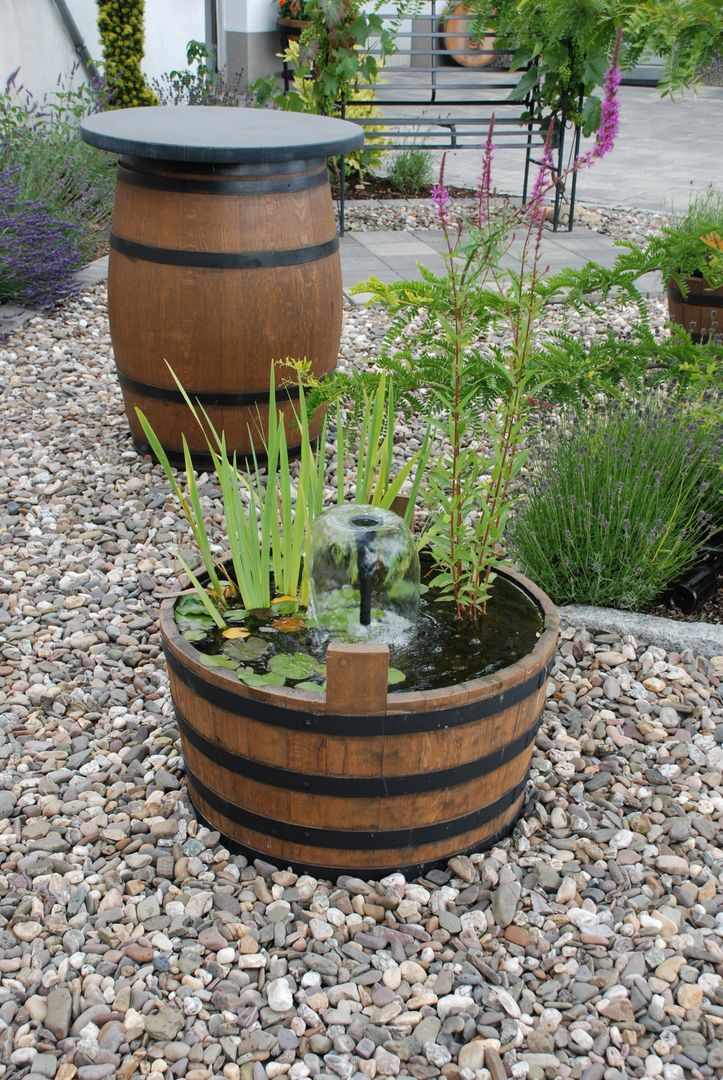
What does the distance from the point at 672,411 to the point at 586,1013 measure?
6.32 feet

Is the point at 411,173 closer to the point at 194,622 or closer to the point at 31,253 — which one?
the point at 31,253

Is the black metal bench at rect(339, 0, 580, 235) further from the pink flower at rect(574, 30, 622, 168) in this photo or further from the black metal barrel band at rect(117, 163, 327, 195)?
the pink flower at rect(574, 30, 622, 168)

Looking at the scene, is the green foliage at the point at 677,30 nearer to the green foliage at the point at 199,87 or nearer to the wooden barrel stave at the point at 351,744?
the wooden barrel stave at the point at 351,744

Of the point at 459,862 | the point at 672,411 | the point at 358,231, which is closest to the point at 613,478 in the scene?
the point at 672,411

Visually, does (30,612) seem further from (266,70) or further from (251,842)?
(266,70)

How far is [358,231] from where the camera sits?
7.61 meters

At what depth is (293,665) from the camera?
7.03ft

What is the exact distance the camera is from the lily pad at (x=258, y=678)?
6.55ft

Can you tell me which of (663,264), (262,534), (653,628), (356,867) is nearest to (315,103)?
(663,264)

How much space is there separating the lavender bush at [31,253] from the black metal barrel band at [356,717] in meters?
4.06

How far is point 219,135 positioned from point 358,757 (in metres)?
2.38

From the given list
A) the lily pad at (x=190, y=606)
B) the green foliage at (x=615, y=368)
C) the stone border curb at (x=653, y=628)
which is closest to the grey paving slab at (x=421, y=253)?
the green foliage at (x=615, y=368)

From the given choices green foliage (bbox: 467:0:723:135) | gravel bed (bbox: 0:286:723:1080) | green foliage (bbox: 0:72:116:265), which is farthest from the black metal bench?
gravel bed (bbox: 0:286:723:1080)

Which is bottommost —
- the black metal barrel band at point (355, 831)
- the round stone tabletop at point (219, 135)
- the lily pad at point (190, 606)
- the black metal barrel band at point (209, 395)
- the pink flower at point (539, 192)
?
the black metal barrel band at point (355, 831)
